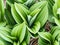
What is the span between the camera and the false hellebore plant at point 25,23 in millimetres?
976

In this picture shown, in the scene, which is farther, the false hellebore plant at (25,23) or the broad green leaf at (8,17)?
the broad green leaf at (8,17)

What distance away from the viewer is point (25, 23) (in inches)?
39.6

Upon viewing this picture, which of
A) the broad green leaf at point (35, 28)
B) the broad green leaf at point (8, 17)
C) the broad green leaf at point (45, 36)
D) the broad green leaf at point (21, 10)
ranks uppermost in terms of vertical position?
the broad green leaf at point (21, 10)

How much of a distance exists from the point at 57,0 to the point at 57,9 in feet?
0.18

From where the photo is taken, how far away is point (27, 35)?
3.25 feet

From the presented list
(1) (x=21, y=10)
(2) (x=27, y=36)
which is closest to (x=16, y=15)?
(1) (x=21, y=10)

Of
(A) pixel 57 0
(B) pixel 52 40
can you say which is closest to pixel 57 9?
Result: (A) pixel 57 0

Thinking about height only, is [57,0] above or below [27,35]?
above

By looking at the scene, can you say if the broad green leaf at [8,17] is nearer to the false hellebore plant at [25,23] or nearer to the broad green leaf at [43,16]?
the false hellebore plant at [25,23]

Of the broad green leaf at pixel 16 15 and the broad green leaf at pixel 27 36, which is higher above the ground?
the broad green leaf at pixel 16 15

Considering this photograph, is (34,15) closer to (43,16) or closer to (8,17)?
(43,16)

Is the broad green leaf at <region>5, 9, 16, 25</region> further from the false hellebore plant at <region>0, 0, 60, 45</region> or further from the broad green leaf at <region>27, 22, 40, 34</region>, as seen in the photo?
the broad green leaf at <region>27, 22, 40, 34</region>

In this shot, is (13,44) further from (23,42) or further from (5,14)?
(5,14)

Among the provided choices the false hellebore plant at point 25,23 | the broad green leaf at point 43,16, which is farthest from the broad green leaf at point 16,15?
the broad green leaf at point 43,16
